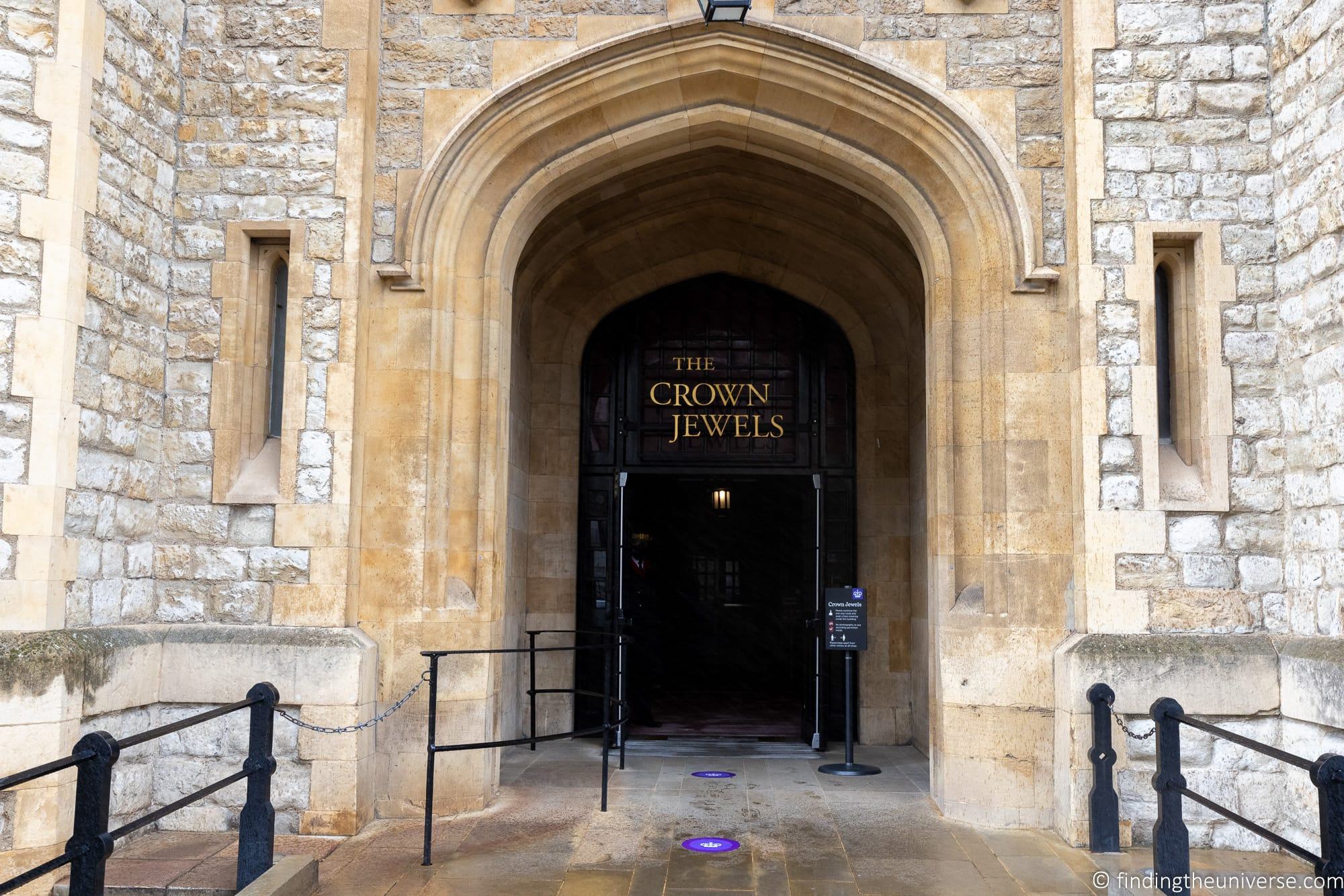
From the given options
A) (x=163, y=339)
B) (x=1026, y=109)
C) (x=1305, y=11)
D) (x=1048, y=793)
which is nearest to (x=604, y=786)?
(x=1048, y=793)

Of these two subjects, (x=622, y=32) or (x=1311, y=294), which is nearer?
(x=1311, y=294)

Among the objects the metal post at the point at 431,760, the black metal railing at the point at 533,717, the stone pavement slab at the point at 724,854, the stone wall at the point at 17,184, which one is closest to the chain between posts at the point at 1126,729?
the stone pavement slab at the point at 724,854

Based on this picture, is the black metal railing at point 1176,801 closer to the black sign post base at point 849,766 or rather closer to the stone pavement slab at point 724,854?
the stone pavement slab at point 724,854

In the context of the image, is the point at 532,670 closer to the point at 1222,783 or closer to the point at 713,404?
the point at 713,404

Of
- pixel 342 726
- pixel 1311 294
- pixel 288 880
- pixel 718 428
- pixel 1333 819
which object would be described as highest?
pixel 1311 294

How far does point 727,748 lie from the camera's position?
8844 millimetres

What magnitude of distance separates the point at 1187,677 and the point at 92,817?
499 cm

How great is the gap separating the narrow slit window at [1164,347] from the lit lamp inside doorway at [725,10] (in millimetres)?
2743

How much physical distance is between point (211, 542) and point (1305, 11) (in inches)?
254

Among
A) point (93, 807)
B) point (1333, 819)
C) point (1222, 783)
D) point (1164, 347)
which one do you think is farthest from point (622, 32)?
point (1333, 819)

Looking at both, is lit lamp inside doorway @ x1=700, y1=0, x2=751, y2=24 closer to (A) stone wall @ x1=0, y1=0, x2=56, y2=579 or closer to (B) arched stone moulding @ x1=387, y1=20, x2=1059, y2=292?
(B) arched stone moulding @ x1=387, y1=20, x2=1059, y2=292

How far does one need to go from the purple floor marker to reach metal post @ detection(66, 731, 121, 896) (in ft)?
9.18

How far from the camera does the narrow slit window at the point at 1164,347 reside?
6.37 m

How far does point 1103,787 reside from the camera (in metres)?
5.62
